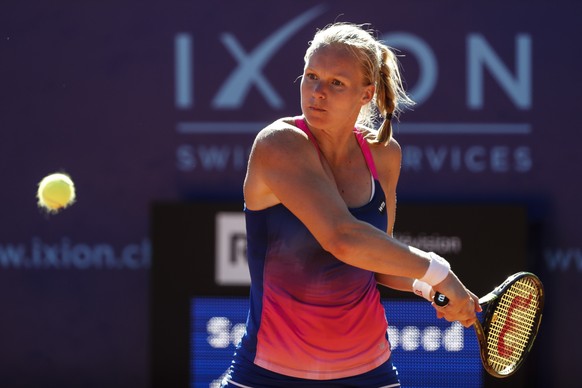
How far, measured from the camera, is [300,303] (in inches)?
111

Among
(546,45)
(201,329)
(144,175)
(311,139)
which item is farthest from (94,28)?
(311,139)

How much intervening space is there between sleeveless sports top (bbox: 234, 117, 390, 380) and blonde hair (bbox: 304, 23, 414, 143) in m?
0.22

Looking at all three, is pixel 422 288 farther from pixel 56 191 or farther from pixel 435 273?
pixel 56 191

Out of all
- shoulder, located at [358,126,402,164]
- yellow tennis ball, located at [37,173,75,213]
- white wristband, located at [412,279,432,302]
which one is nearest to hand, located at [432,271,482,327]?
white wristband, located at [412,279,432,302]

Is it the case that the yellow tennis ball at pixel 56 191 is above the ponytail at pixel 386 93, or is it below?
below

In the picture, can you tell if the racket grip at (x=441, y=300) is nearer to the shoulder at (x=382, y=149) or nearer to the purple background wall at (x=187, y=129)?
the shoulder at (x=382, y=149)

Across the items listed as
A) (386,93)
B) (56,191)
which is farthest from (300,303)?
(56,191)

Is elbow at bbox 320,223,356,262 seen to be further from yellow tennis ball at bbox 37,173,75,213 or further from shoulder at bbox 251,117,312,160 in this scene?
yellow tennis ball at bbox 37,173,75,213

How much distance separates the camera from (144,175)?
18.8 ft

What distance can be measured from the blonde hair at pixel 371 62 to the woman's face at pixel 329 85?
22mm

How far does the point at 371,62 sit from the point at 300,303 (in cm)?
65

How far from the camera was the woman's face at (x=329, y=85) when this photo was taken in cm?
280

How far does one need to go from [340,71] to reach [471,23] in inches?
119

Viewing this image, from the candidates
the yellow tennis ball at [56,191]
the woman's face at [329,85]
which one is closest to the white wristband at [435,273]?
the woman's face at [329,85]
